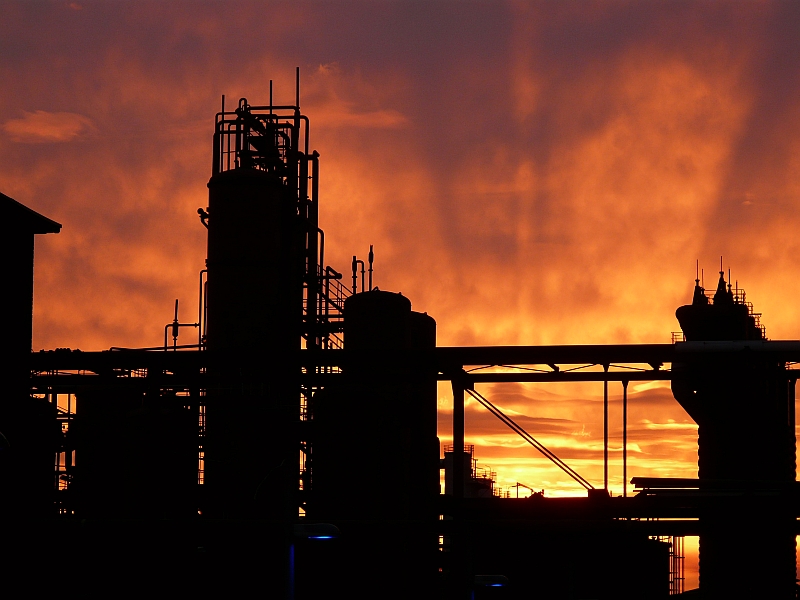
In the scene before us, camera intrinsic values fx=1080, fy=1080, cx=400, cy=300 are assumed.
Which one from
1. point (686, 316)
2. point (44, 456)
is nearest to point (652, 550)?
point (686, 316)

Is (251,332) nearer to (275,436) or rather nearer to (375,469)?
(275,436)

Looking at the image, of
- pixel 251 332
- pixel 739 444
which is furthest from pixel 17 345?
pixel 739 444

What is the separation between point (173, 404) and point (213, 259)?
422cm

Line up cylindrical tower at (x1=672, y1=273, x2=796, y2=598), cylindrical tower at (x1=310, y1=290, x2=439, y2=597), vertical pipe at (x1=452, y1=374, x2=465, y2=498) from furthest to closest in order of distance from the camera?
cylindrical tower at (x1=672, y1=273, x2=796, y2=598) → cylindrical tower at (x1=310, y1=290, x2=439, y2=597) → vertical pipe at (x1=452, y1=374, x2=465, y2=498)

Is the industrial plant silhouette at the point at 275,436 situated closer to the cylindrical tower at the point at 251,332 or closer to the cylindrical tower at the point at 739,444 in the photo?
the cylindrical tower at the point at 251,332

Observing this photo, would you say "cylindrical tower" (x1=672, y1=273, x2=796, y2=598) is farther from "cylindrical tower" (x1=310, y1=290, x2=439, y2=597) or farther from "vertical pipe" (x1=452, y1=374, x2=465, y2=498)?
"vertical pipe" (x1=452, y1=374, x2=465, y2=498)

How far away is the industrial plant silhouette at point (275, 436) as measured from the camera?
23.8 m

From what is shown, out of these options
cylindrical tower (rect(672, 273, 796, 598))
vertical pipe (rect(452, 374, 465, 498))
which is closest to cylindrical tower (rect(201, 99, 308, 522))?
vertical pipe (rect(452, 374, 465, 498))

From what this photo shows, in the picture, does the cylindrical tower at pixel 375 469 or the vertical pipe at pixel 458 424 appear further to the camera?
the cylindrical tower at pixel 375 469

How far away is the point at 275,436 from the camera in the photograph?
28.9 metres

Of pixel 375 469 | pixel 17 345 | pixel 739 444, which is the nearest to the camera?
pixel 17 345

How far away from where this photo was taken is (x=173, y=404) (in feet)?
99.5

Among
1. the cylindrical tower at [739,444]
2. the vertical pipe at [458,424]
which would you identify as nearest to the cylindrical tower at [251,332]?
the vertical pipe at [458,424]

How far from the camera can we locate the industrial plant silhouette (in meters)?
23.8
